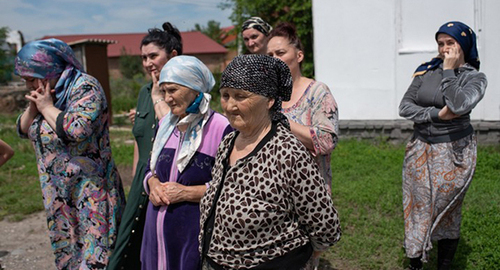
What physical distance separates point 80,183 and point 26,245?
8.61 ft

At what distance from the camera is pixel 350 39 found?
828 centimetres

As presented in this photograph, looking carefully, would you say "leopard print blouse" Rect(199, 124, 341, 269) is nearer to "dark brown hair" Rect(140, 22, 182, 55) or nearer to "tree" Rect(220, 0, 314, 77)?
"dark brown hair" Rect(140, 22, 182, 55)

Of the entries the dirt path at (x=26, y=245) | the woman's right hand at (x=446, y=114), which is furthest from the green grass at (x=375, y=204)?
the woman's right hand at (x=446, y=114)

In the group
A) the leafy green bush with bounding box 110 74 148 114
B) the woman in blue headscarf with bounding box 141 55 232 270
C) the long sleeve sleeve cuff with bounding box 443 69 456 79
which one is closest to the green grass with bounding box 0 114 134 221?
the woman in blue headscarf with bounding box 141 55 232 270

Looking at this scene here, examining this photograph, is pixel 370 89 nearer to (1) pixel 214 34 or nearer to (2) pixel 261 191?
(2) pixel 261 191

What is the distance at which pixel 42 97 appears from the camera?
306 cm

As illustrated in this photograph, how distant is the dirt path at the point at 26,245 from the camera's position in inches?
185

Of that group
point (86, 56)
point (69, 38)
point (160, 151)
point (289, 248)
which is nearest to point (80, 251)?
point (160, 151)

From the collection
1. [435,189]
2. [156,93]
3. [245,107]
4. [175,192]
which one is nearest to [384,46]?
[435,189]

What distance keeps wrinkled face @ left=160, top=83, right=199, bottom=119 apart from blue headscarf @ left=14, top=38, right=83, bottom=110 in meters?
0.95

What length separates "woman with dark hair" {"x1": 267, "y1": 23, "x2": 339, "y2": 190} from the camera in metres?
2.71

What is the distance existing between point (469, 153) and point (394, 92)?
4696 millimetres

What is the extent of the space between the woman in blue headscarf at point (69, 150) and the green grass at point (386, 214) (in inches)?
85.5

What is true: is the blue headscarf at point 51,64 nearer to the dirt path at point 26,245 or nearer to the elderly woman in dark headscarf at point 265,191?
the elderly woman in dark headscarf at point 265,191
